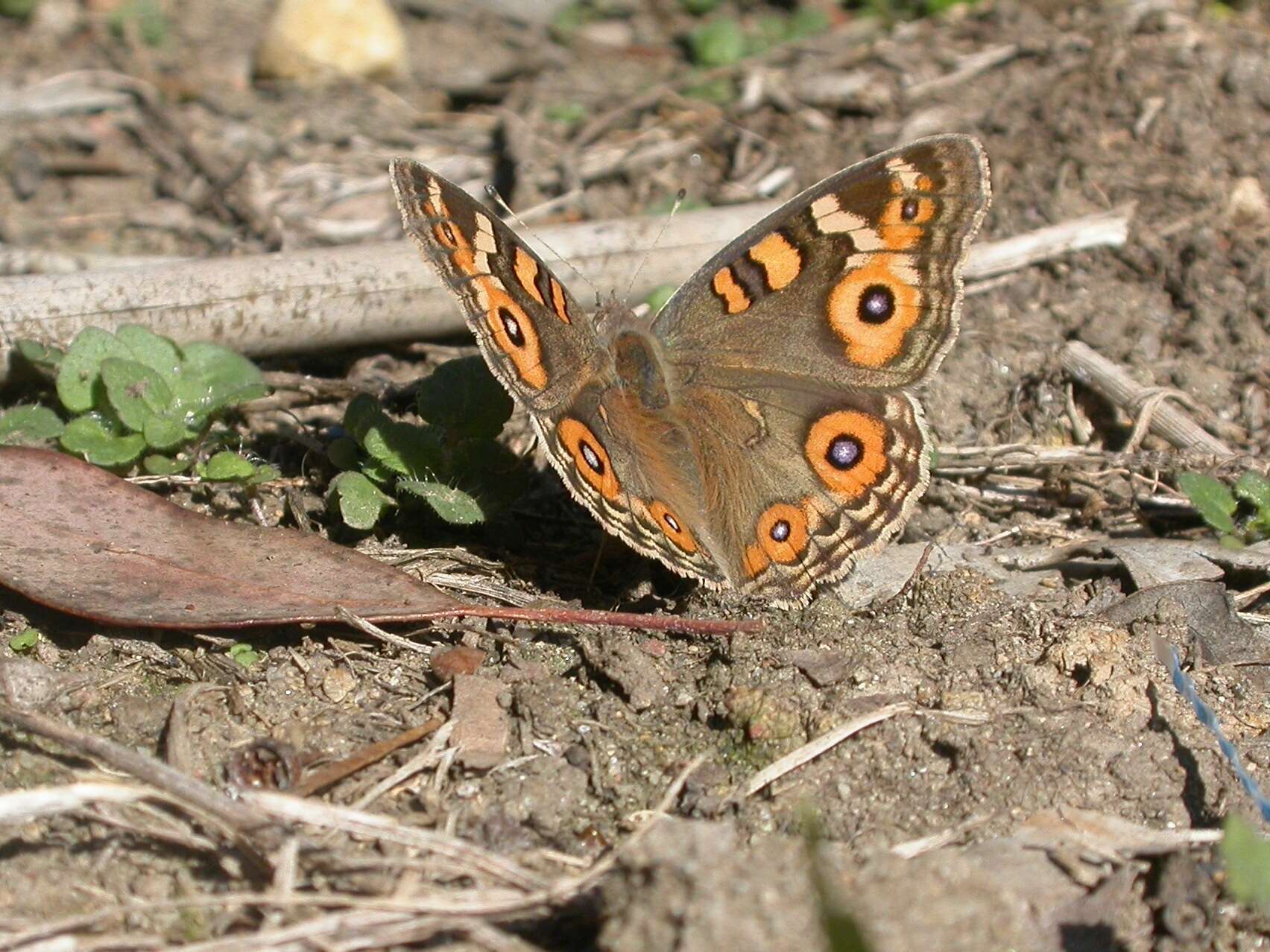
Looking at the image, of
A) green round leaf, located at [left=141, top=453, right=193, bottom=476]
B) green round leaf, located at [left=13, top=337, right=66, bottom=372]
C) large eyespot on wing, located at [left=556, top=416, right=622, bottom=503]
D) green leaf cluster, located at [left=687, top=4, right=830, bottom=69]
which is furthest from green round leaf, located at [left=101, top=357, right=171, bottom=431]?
green leaf cluster, located at [left=687, top=4, right=830, bottom=69]

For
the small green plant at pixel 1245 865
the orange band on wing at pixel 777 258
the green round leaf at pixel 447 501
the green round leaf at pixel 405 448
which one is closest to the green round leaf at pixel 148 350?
the green round leaf at pixel 405 448

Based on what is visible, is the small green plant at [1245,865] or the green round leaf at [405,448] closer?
the small green plant at [1245,865]

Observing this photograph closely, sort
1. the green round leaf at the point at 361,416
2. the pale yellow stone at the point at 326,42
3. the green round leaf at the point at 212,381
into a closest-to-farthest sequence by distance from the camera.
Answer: the green round leaf at the point at 361,416 → the green round leaf at the point at 212,381 → the pale yellow stone at the point at 326,42

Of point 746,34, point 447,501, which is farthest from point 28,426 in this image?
point 746,34

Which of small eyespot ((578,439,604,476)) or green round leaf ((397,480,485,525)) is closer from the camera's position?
small eyespot ((578,439,604,476))

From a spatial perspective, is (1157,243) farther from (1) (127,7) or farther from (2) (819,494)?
(1) (127,7)

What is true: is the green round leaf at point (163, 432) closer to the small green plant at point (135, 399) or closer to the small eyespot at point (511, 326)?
the small green plant at point (135, 399)

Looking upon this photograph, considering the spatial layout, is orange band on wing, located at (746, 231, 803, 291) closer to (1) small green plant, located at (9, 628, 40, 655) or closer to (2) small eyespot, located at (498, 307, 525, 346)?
(2) small eyespot, located at (498, 307, 525, 346)
